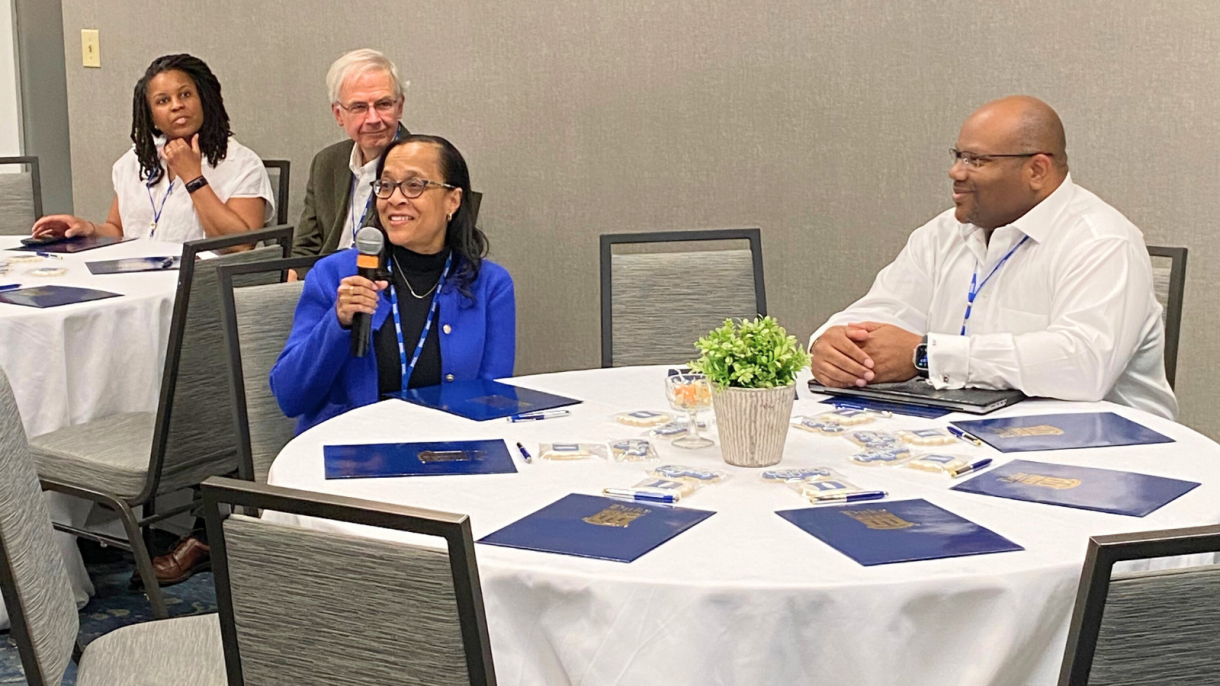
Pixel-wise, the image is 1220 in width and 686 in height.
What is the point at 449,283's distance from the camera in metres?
3.00

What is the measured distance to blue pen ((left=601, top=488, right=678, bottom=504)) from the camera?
193 centimetres

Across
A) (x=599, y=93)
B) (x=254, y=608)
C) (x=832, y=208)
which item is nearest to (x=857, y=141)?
(x=832, y=208)

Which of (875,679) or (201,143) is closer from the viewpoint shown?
(875,679)

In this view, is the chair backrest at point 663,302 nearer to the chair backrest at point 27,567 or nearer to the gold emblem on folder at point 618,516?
the gold emblem on folder at point 618,516

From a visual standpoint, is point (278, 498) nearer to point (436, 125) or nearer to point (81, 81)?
point (436, 125)

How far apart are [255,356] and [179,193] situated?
2.01 meters

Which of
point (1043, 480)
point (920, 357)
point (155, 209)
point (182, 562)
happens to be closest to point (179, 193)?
point (155, 209)

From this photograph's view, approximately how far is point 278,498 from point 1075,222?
6.72 feet

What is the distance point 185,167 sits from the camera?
446 centimetres

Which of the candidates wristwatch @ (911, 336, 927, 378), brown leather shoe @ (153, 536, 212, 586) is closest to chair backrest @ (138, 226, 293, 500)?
brown leather shoe @ (153, 536, 212, 586)

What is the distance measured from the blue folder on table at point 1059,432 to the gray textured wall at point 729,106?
5.63ft

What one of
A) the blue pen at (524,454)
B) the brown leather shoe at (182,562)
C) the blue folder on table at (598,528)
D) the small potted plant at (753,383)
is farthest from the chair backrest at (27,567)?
the brown leather shoe at (182,562)

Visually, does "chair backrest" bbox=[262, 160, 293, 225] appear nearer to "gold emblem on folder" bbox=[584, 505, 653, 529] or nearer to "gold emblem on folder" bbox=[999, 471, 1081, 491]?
"gold emblem on folder" bbox=[584, 505, 653, 529]

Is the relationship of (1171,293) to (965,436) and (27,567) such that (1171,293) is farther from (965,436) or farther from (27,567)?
(27,567)
